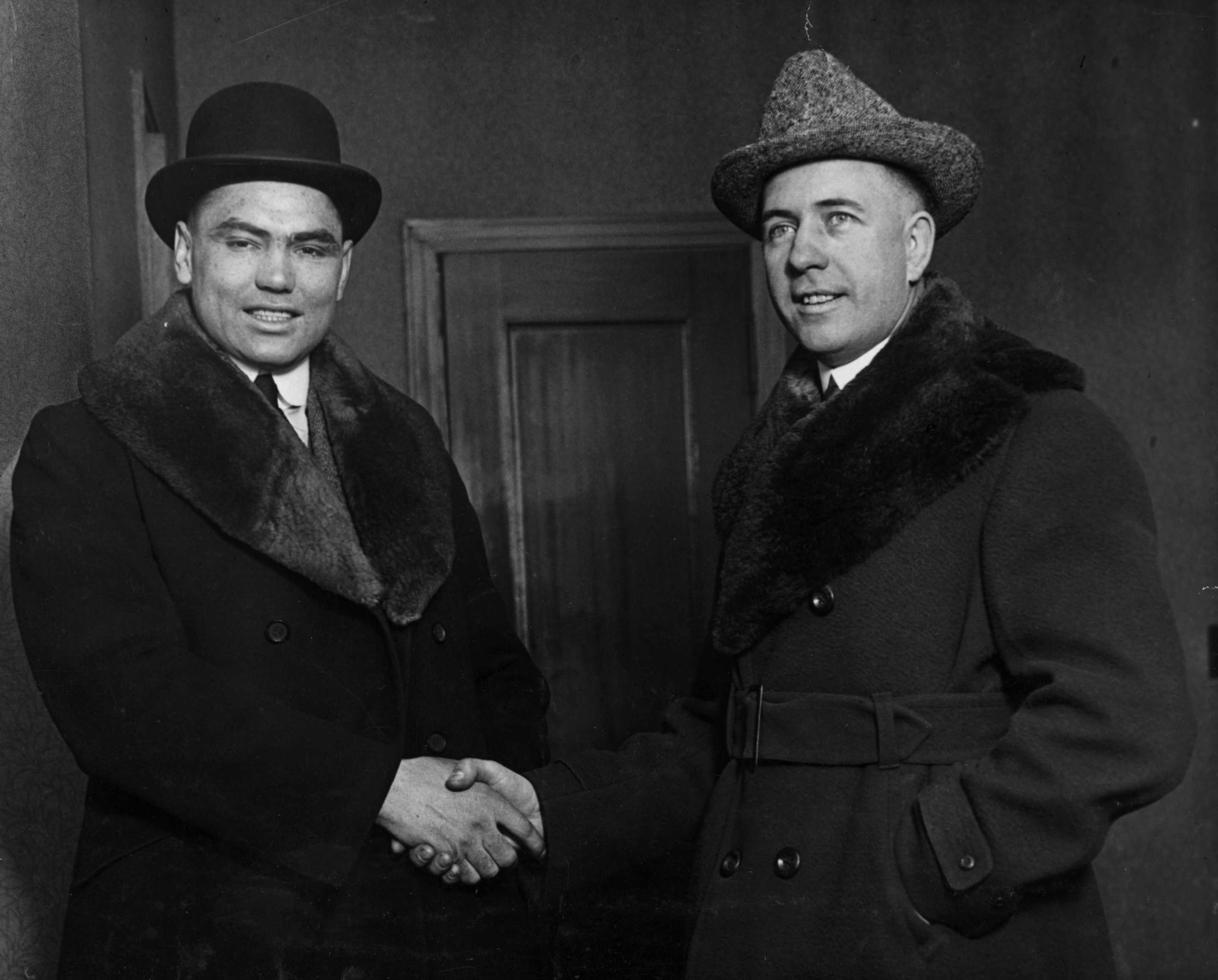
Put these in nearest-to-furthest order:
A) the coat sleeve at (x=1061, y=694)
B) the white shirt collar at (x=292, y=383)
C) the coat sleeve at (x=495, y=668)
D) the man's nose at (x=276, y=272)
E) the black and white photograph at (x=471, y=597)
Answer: the coat sleeve at (x=1061, y=694), the black and white photograph at (x=471, y=597), the man's nose at (x=276, y=272), the white shirt collar at (x=292, y=383), the coat sleeve at (x=495, y=668)

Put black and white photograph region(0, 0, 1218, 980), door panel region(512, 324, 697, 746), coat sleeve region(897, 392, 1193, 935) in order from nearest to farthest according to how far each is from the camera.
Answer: coat sleeve region(897, 392, 1193, 935)
black and white photograph region(0, 0, 1218, 980)
door panel region(512, 324, 697, 746)

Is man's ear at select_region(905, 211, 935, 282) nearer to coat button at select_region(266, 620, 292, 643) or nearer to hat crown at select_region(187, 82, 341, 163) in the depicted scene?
hat crown at select_region(187, 82, 341, 163)

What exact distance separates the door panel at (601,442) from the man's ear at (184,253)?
5.16ft

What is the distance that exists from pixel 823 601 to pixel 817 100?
2.62 feet

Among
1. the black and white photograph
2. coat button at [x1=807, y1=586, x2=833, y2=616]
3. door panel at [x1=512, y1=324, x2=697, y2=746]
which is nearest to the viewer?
the black and white photograph

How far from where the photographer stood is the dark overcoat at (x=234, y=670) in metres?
2.05

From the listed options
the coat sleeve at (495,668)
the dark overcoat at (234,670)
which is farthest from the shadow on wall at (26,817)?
the coat sleeve at (495,668)

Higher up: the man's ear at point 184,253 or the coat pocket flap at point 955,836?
the man's ear at point 184,253

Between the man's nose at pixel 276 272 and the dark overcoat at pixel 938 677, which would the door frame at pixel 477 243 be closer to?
the man's nose at pixel 276 272

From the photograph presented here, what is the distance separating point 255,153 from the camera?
234 centimetres

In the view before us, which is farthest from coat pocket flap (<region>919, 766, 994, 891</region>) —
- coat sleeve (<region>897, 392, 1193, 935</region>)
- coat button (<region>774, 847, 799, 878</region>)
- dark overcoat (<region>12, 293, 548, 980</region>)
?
dark overcoat (<region>12, 293, 548, 980</region>)

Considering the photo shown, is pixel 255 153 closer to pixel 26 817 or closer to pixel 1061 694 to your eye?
pixel 26 817

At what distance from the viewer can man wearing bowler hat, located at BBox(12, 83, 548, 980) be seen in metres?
2.06

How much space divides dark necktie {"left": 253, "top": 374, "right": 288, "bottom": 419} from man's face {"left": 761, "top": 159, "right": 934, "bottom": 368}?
93 cm
